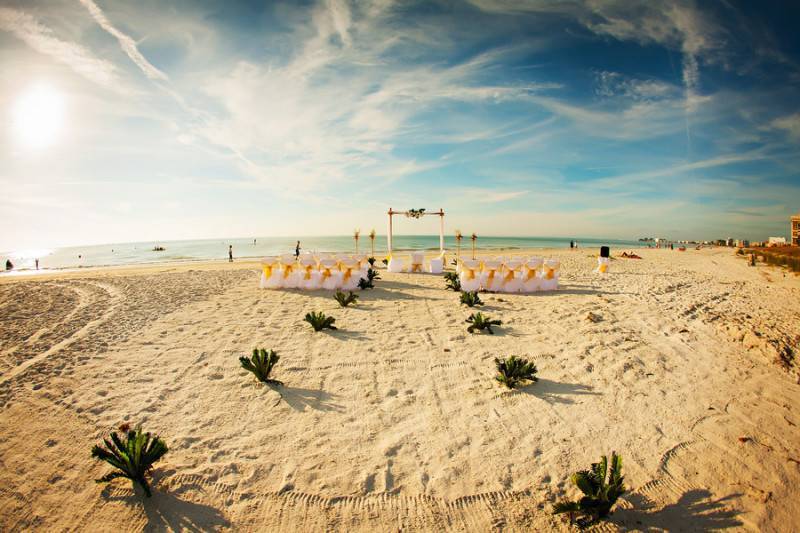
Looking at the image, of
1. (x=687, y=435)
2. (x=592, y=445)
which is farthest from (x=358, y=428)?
(x=687, y=435)

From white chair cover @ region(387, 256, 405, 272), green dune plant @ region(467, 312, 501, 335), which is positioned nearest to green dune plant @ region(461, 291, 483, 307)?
green dune plant @ region(467, 312, 501, 335)

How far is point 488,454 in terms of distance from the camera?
3312 millimetres

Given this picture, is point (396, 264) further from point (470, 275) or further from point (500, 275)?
point (500, 275)

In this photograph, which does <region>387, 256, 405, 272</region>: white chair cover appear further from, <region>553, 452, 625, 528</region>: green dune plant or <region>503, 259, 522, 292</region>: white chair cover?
<region>553, 452, 625, 528</region>: green dune plant

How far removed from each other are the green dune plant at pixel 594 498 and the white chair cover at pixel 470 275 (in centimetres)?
756

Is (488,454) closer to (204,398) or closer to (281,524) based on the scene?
(281,524)

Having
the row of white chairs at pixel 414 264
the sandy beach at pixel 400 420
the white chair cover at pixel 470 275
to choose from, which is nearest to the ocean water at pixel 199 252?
the row of white chairs at pixel 414 264

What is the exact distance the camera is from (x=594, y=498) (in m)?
2.65

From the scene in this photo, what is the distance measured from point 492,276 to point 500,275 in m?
0.25

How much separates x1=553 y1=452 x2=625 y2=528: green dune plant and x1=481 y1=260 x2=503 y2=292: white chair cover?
7.60 meters

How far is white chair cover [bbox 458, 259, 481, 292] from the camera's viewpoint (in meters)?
10.2

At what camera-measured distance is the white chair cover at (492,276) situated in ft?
33.6

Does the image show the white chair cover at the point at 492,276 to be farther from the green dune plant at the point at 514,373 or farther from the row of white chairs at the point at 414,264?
the green dune plant at the point at 514,373

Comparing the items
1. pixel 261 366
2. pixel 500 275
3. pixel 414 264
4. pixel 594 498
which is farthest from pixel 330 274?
pixel 594 498
